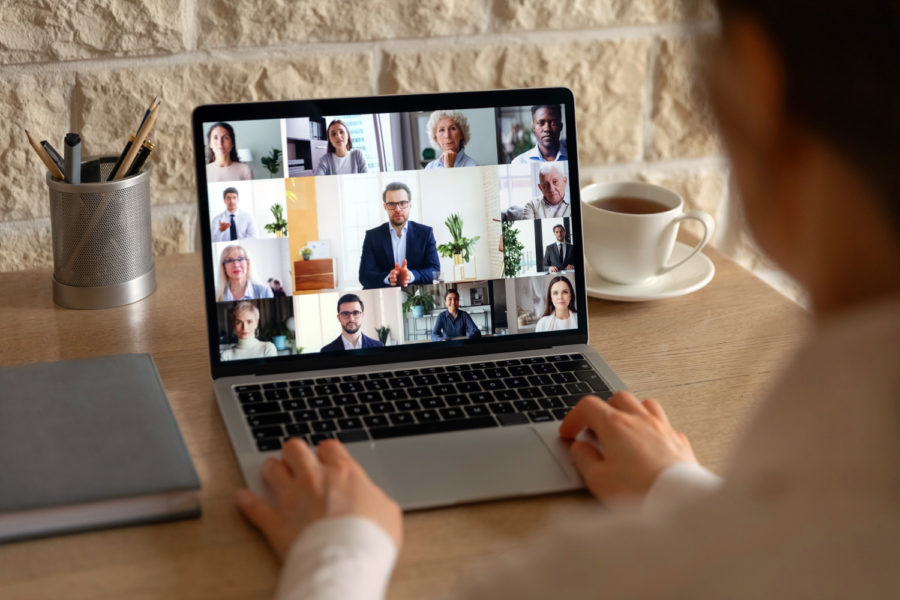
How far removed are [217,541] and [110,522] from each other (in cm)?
8

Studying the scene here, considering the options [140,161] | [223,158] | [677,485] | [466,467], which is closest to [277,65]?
[140,161]

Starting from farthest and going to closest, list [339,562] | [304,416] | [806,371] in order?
[304,416], [339,562], [806,371]

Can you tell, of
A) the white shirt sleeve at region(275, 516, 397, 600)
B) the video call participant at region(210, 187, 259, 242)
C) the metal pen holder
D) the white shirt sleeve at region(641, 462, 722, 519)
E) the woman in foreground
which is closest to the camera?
Result: the woman in foreground

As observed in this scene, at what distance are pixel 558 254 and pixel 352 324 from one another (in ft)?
0.75

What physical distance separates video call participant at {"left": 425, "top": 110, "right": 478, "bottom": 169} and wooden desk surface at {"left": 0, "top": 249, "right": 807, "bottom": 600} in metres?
0.25

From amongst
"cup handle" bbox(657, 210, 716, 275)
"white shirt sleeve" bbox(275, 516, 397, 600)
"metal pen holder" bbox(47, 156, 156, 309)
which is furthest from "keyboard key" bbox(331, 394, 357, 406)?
"cup handle" bbox(657, 210, 716, 275)

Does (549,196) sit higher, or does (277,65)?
(277,65)

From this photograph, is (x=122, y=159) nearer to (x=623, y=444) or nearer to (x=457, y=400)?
(x=457, y=400)

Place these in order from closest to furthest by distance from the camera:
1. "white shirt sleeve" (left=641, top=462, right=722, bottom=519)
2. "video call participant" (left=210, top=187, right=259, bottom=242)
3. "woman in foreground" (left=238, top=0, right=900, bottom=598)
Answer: "woman in foreground" (left=238, top=0, right=900, bottom=598) → "white shirt sleeve" (left=641, top=462, right=722, bottom=519) → "video call participant" (left=210, top=187, right=259, bottom=242)

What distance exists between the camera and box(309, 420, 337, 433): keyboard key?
83 cm

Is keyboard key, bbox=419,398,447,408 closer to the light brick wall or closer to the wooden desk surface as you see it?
the wooden desk surface

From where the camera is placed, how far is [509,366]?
95 cm

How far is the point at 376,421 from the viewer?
849 millimetres

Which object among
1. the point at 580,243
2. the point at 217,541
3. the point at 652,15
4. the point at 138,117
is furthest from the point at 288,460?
the point at 652,15
